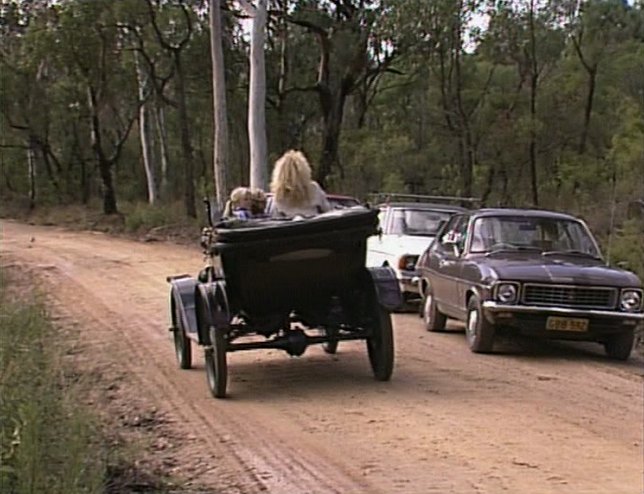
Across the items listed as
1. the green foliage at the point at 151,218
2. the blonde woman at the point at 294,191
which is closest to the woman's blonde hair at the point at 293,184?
the blonde woman at the point at 294,191

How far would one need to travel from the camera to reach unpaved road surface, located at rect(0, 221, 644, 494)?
6762 millimetres

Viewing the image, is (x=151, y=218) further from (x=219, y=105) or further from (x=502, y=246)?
(x=502, y=246)

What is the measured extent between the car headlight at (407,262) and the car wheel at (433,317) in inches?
70.4

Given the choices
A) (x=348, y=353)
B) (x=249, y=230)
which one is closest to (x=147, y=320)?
(x=348, y=353)

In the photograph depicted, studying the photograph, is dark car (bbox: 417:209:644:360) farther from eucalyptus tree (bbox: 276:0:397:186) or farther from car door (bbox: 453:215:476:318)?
eucalyptus tree (bbox: 276:0:397:186)

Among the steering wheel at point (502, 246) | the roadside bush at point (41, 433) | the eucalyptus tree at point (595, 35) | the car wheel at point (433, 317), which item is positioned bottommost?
the car wheel at point (433, 317)

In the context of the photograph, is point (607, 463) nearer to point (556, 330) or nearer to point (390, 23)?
point (556, 330)

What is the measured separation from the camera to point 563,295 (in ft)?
37.0

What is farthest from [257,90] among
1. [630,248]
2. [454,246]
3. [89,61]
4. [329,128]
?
[89,61]

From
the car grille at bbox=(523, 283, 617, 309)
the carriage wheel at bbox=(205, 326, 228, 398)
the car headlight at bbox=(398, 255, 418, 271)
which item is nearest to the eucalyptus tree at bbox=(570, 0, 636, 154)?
the car headlight at bbox=(398, 255, 418, 271)

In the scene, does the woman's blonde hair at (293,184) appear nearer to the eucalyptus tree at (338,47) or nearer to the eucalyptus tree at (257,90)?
the eucalyptus tree at (257,90)

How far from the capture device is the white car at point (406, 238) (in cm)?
1571

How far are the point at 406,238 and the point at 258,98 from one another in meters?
9.52

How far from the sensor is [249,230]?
8547 millimetres
